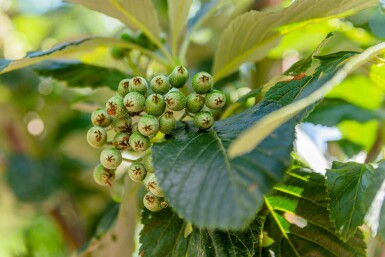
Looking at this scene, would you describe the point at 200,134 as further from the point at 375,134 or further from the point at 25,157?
the point at 25,157

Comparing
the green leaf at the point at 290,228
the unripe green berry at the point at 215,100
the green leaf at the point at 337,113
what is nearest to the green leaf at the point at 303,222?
the green leaf at the point at 290,228

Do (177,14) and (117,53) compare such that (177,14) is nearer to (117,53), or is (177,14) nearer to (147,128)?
(117,53)

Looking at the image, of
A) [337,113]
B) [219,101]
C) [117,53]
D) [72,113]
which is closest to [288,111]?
[219,101]

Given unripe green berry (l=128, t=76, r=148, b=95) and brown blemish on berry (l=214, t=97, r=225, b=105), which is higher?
unripe green berry (l=128, t=76, r=148, b=95)

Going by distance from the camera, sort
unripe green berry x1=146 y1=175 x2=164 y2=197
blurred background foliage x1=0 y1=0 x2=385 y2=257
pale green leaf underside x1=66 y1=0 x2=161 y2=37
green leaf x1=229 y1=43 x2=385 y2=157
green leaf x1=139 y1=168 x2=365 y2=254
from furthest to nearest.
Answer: blurred background foliage x1=0 y1=0 x2=385 y2=257, pale green leaf underside x1=66 y1=0 x2=161 y2=37, green leaf x1=139 y1=168 x2=365 y2=254, unripe green berry x1=146 y1=175 x2=164 y2=197, green leaf x1=229 y1=43 x2=385 y2=157

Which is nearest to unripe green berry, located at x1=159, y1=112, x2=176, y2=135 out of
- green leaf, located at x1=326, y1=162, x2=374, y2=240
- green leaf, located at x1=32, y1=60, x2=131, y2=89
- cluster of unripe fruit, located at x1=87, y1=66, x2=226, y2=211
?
cluster of unripe fruit, located at x1=87, y1=66, x2=226, y2=211

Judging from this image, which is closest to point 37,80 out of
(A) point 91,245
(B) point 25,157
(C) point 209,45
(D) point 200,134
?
(B) point 25,157

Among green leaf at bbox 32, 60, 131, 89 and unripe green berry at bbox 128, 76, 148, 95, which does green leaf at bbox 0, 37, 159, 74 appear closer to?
green leaf at bbox 32, 60, 131, 89

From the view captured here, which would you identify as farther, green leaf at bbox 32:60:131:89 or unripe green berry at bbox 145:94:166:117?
green leaf at bbox 32:60:131:89
